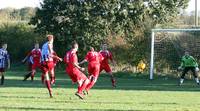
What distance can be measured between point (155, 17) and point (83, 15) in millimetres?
6899

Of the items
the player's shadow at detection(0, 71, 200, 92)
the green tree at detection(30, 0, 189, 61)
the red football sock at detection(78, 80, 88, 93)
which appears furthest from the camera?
the green tree at detection(30, 0, 189, 61)

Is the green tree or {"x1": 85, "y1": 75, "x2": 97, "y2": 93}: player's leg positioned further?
the green tree

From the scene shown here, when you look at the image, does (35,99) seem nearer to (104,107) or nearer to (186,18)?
(104,107)

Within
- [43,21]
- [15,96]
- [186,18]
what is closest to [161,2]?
[43,21]

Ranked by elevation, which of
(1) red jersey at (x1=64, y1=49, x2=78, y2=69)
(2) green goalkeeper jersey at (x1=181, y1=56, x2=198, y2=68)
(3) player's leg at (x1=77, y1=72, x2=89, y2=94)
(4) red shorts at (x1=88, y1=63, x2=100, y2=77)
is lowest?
(2) green goalkeeper jersey at (x1=181, y1=56, x2=198, y2=68)

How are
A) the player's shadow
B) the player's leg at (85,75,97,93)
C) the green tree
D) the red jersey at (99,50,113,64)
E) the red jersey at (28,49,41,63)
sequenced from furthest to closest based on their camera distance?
the green tree, the red jersey at (28,49,41,63), the red jersey at (99,50,113,64), the player's shadow, the player's leg at (85,75,97,93)

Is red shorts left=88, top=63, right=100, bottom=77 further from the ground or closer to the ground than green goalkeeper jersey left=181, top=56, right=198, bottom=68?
further from the ground

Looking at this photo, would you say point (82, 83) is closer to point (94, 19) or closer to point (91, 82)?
→ point (91, 82)

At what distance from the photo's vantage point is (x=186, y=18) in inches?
2591

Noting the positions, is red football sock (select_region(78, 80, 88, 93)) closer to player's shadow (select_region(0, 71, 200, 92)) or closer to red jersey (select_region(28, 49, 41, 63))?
player's shadow (select_region(0, 71, 200, 92))

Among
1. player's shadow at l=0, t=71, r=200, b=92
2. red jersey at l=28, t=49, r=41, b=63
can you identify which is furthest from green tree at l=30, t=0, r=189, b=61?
red jersey at l=28, t=49, r=41, b=63

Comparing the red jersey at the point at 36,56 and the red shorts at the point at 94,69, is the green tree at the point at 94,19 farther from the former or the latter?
the red shorts at the point at 94,69

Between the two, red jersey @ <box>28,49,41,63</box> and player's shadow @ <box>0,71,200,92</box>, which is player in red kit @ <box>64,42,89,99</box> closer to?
player's shadow @ <box>0,71,200,92</box>

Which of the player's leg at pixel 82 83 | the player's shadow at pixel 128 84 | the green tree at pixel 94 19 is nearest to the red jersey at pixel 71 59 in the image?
A: the player's leg at pixel 82 83
